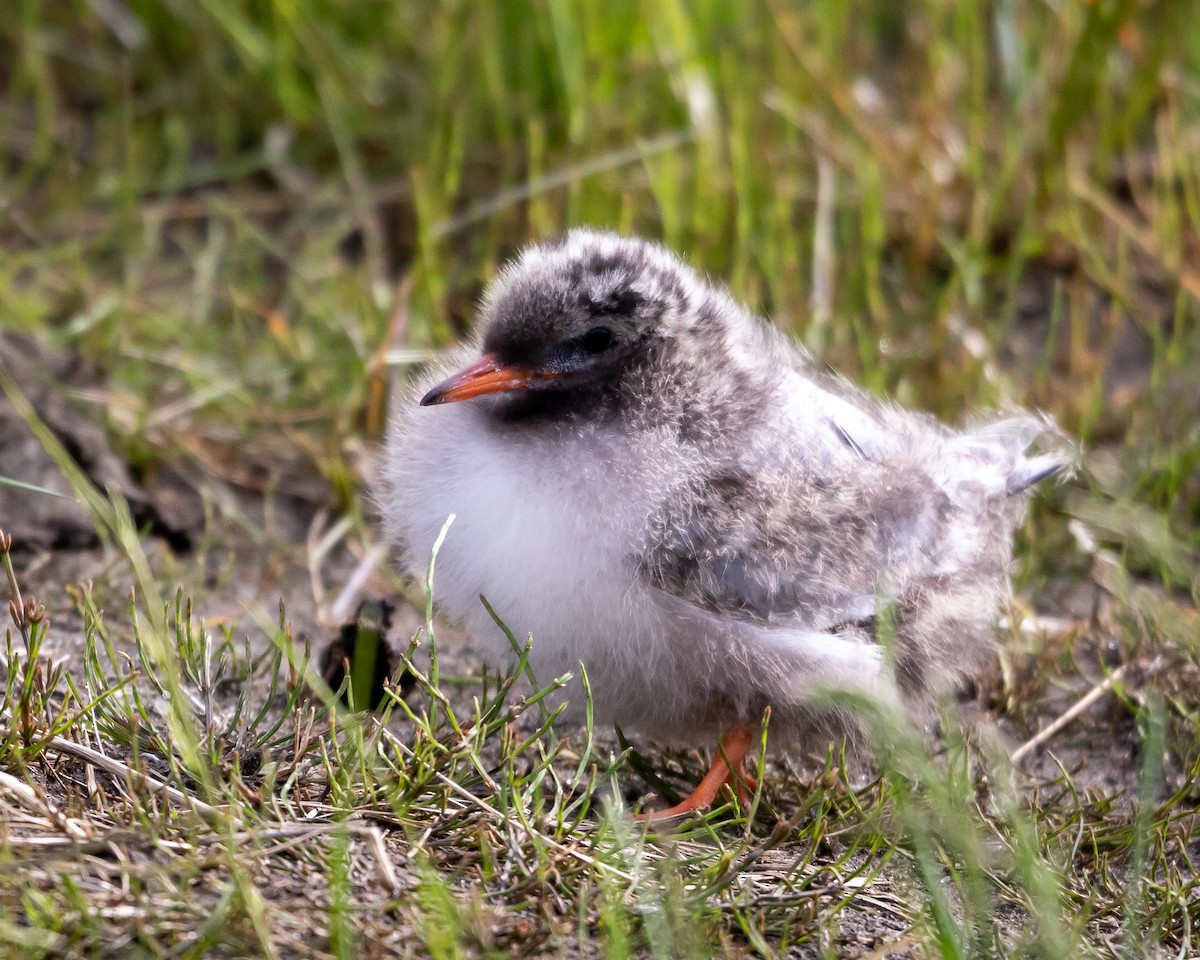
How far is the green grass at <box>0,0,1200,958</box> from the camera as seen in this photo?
2.08m

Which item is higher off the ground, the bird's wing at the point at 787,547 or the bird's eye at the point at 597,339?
the bird's eye at the point at 597,339

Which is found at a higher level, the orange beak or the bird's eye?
the bird's eye

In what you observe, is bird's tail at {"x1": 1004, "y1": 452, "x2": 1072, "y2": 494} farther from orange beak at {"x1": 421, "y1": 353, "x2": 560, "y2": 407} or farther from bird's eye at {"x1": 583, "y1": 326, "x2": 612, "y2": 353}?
orange beak at {"x1": 421, "y1": 353, "x2": 560, "y2": 407}

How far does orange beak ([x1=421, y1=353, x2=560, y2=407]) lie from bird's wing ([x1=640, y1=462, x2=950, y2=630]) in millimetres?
387

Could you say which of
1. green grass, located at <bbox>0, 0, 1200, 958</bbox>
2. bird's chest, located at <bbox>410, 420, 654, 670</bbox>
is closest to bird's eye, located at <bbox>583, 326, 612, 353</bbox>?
bird's chest, located at <bbox>410, 420, 654, 670</bbox>

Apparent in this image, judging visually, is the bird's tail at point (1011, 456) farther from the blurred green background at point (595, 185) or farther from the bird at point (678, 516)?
the blurred green background at point (595, 185)

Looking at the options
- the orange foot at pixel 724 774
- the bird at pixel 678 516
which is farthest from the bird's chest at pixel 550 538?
the orange foot at pixel 724 774

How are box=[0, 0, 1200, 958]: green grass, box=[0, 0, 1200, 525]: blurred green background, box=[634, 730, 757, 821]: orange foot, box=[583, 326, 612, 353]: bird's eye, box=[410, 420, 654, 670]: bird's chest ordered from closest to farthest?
box=[0, 0, 1200, 958]: green grass → box=[410, 420, 654, 670]: bird's chest → box=[634, 730, 757, 821]: orange foot → box=[583, 326, 612, 353]: bird's eye → box=[0, 0, 1200, 525]: blurred green background

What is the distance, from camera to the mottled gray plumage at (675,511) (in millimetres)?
2426

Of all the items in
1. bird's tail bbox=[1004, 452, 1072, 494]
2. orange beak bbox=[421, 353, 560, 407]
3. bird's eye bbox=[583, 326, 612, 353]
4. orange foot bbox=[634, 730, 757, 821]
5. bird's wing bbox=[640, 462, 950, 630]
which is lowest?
orange foot bbox=[634, 730, 757, 821]

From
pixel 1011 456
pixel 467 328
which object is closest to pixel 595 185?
pixel 467 328

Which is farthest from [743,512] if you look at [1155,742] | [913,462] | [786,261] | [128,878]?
[786,261]

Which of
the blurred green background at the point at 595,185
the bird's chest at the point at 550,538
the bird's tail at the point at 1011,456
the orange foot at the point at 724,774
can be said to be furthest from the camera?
the blurred green background at the point at 595,185

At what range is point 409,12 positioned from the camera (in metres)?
4.72
